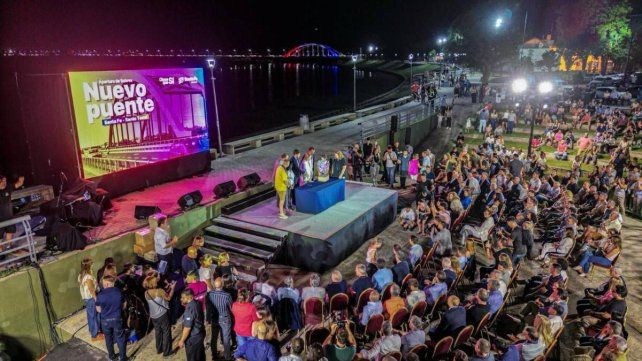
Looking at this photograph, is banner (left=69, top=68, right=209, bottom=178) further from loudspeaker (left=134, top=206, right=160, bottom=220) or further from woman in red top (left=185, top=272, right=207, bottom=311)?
woman in red top (left=185, top=272, right=207, bottom=311)

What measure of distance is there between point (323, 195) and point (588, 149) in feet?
48.4

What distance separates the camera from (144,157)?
12.5m

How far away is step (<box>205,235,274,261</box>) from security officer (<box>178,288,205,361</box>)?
11.4 feet

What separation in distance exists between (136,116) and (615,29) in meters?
55.6

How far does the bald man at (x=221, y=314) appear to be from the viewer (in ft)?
21.0

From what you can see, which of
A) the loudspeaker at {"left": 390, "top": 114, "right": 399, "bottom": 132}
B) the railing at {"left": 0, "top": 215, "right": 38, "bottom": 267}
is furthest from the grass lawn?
the railing at {"left": 0, "top": 215, "right": 38, "bottom": 267}

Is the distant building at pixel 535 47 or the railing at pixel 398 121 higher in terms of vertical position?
the distant building at pixel 535 47

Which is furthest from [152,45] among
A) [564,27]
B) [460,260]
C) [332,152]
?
[460,260]

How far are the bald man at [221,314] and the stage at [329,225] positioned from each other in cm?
348

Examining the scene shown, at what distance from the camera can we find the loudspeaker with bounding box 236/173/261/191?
Answer: 1244 centimetres

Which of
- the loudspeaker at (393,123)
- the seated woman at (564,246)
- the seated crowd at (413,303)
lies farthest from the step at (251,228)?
the loudspeaker at (393,123)

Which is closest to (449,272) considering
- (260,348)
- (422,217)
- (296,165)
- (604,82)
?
(260,348)

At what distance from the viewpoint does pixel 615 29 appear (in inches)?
1897

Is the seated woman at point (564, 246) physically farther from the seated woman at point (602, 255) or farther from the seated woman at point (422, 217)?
→ the seated woman at point (422, 217)
